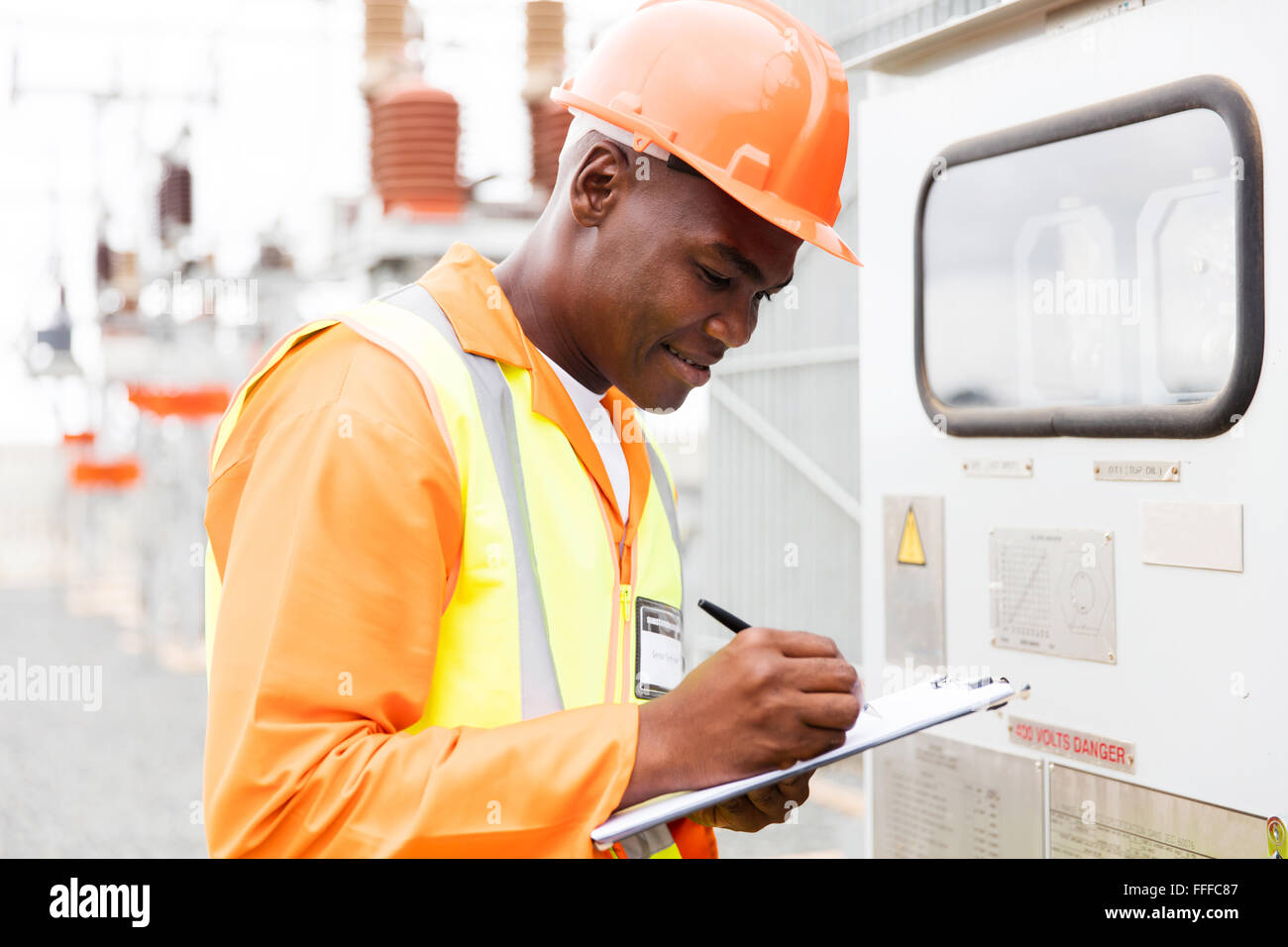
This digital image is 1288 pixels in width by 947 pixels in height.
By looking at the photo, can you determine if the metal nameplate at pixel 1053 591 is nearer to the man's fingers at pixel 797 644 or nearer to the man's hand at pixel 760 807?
the man's hand at pixel 760 807

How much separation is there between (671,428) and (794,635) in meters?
3.93

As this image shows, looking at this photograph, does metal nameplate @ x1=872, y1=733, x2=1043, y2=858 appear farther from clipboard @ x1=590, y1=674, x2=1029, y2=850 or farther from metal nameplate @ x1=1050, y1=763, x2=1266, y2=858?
clipboard @ x1=590, y1=674, x2=1029, y2=850

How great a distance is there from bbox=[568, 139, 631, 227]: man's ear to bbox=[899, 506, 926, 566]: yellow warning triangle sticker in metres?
1.41

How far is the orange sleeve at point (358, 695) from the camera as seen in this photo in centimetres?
110

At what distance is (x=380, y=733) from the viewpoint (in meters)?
1.15

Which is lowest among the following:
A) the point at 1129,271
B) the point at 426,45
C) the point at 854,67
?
the point at 1129,271

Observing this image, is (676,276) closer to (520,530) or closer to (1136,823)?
(520,530)

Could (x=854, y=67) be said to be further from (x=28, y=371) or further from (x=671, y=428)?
(x=28, y=371)

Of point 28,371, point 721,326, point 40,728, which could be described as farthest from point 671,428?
point 28,371

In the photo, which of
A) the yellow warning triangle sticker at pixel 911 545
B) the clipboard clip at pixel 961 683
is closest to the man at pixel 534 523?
the clipboard clip at pixel 961 683

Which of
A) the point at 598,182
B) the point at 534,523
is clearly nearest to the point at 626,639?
the point at 534,523

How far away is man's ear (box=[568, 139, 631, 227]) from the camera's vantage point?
1408 mm

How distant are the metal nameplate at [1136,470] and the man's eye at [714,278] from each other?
1035 mm

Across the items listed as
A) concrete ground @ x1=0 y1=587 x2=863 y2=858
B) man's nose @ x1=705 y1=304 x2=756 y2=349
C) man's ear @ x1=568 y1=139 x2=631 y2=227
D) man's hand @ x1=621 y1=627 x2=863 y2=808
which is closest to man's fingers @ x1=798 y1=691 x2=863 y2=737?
man's hand @ x1=621 y1=627 x2=863 y2=808
